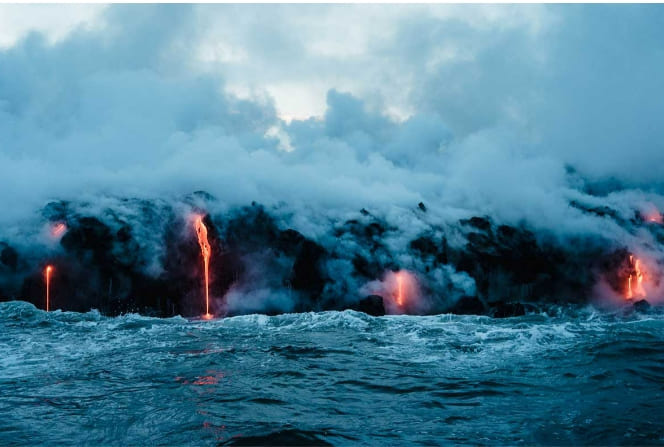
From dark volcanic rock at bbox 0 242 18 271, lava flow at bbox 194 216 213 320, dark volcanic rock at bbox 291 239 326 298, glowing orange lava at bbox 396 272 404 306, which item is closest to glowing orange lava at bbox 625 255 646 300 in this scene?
glowing orange lava at bbox 396 272 404 306

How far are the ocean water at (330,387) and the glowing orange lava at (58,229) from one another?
12.5 meters

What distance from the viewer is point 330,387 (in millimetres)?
14680

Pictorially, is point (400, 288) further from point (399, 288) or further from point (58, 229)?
point (58, 229)

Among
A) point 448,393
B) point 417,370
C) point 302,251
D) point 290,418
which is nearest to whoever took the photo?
point 290,418

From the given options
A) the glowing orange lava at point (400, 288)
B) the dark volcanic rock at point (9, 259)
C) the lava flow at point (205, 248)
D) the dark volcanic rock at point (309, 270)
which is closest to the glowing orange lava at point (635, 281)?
the glowing orange lava at point (400, 288)

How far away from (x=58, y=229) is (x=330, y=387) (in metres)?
32.6

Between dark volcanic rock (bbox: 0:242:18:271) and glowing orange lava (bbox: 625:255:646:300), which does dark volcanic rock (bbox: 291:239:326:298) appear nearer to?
dark volcanic rock (bbox: 0:242:18:271)

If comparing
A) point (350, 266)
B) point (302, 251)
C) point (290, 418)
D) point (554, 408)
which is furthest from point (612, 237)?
point (290, 418)

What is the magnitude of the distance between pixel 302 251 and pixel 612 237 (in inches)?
1616

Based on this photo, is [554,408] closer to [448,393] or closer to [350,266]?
[448,393]

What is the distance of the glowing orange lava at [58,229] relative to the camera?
37.4m

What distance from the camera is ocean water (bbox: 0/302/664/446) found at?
10352 millimetres

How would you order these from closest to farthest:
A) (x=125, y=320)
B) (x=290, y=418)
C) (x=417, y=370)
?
(x=290, y=418), (x=417, y=370), (x=125, y=320)

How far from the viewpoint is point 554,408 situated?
1208cm
